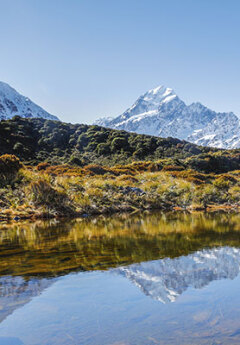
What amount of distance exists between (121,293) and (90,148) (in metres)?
54.7

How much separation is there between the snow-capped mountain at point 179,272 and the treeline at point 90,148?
37.2m

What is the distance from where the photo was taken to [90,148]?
192 feet

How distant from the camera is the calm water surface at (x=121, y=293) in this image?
3.26 m

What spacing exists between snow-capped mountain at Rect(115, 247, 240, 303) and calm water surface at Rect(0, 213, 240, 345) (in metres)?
0.01

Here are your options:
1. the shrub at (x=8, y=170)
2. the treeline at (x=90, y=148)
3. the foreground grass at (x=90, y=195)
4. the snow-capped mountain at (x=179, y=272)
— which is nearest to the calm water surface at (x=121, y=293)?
the snow-capped mountain at (x=179, y=272)

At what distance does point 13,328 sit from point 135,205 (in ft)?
59.0

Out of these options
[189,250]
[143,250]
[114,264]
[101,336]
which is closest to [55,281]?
[114,264]

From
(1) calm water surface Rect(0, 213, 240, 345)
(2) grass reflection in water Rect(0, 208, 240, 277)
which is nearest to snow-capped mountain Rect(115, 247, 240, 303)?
(1) calm water surface Rect(0, 213, 240, 345)

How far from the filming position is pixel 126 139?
61719 mm

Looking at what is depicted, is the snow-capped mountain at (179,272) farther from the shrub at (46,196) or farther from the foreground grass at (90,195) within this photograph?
the foreground grass at (90,195)

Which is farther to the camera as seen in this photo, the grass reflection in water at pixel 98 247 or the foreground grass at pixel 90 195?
the foreground grass at pixel 90 195

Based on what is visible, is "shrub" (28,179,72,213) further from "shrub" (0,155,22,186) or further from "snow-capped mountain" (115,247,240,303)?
"snow-capped mountain" (115,247,240,303)

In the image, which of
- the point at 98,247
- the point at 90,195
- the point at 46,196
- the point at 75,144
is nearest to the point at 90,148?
the point at 75,144

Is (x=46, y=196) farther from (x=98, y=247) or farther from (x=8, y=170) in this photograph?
(x=98, y=247)
